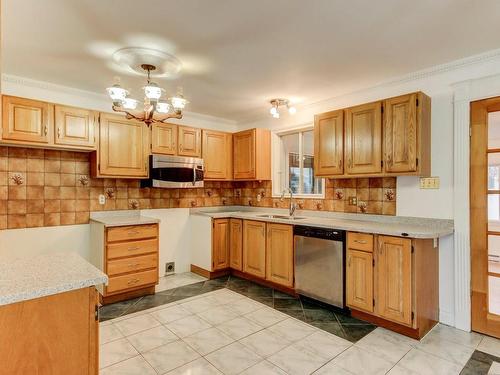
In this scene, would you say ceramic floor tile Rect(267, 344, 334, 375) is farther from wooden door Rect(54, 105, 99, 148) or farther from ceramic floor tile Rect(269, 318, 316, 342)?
wooden door Rect(54, 105, 99, 148)

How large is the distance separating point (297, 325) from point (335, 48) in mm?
2468

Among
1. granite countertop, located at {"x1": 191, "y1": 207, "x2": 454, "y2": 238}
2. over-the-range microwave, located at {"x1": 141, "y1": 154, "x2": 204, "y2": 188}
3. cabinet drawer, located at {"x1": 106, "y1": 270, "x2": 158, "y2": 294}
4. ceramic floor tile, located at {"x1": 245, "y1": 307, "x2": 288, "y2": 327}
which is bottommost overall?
ceramic floor tile, located at {"x1": 245, "y1": 307, "x2": 288, "y2": 327}

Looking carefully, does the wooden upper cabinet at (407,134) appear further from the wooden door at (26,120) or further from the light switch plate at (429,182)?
the wooden door at (26,120)

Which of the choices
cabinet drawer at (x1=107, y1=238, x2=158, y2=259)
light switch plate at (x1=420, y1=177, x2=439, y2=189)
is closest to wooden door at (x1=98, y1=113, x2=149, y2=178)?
cabinet drawer at (x1=107, y1=238, x2=158, y2=259)

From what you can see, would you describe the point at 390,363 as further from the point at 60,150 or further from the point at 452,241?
the point at 60,150

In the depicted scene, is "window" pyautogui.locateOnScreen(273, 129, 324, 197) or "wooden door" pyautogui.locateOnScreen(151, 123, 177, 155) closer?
"wooden door" pyautogui.locateOnScreen(151, 123, 177, 155)

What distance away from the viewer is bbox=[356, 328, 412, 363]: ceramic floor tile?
2234 millimetres

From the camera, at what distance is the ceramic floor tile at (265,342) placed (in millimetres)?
2297

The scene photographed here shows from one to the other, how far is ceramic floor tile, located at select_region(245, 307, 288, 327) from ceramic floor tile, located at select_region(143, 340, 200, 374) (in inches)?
28.8

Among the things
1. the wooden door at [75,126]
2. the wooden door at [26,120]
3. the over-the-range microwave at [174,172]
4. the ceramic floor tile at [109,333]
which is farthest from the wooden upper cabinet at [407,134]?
the wooden door at [26,120]

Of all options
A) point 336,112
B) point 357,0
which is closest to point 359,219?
point 336,112

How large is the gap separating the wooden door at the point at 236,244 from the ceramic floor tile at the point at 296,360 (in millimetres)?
1825

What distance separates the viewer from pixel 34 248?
322 cm

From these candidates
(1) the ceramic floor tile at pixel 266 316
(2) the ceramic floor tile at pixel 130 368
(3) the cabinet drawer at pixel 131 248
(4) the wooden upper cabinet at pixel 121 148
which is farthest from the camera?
(4) the wooden upper cabinet at pixel 121 148
